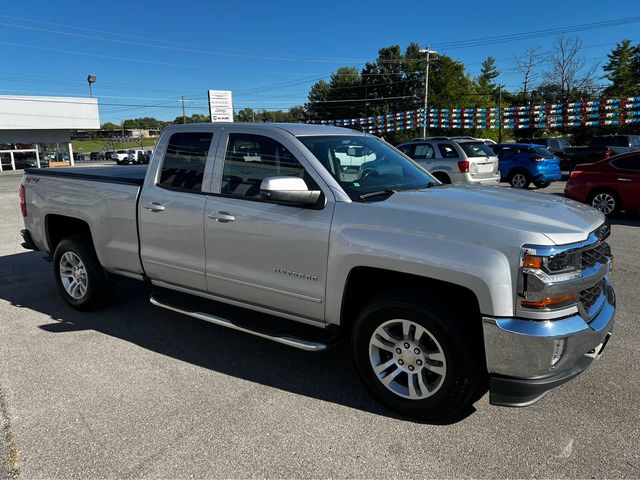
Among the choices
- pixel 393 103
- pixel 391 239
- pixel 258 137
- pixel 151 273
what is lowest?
pixel 151 273

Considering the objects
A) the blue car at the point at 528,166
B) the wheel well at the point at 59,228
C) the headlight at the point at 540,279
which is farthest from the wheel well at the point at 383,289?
the blue car at the point at 528,166

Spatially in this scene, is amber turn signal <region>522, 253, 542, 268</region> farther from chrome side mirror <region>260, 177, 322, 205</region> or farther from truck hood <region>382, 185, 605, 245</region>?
chrome side mirror <region>260, 177, 322, 205</region>

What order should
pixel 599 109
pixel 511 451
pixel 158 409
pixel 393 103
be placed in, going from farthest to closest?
pixel 393 103
pixel 599 109
pixel 158 409
pixel 511 451

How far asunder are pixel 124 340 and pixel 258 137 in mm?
2257

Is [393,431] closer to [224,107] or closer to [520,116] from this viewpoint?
[224,107]

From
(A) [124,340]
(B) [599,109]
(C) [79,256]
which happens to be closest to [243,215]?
(A) [124,340]

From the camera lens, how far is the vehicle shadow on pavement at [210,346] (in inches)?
141

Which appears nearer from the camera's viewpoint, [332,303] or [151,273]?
[332,303]

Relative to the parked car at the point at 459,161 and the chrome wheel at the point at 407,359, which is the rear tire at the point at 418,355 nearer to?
the chrome wheel at the point at 407,359

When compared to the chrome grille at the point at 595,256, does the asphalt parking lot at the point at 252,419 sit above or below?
below

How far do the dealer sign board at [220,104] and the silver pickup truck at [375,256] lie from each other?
699 inches

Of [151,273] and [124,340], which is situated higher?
[151,273]

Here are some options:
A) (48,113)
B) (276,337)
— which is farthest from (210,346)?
(48,113)

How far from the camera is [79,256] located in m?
5.03
